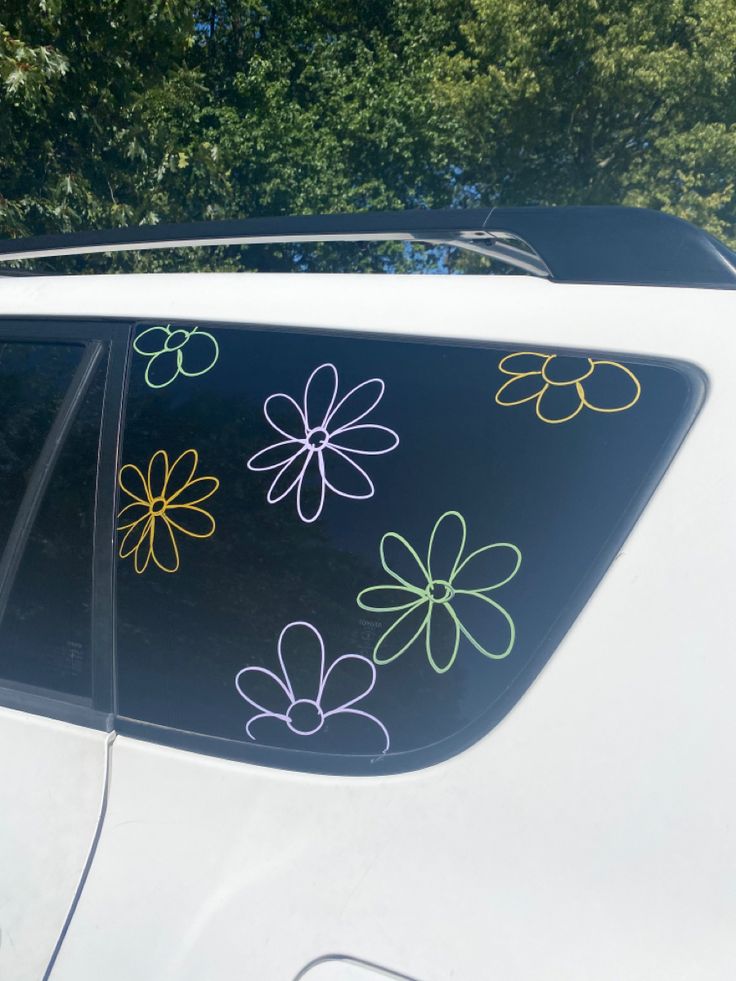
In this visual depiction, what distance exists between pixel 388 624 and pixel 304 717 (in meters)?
0.16

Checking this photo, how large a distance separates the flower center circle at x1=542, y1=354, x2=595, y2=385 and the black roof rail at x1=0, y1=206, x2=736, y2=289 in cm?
13

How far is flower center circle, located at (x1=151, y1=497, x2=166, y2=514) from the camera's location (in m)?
1.30

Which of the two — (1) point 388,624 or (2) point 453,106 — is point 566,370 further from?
(2) point 453,106

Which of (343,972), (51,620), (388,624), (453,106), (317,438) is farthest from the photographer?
(453,106)

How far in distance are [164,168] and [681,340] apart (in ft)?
29.2

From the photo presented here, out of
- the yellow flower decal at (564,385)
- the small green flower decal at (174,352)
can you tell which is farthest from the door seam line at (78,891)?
the yellow flower decal at (564,385)

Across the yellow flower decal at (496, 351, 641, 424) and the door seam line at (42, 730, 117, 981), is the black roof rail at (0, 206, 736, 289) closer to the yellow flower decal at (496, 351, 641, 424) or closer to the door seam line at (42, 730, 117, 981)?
the yellow flower decal at (496, 351, 641, 424)

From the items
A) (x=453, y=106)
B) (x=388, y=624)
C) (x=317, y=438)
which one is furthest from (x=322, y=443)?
(x=453, y=106)

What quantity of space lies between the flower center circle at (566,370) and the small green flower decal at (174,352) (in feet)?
1.64

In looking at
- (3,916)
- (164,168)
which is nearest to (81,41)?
(164,168)

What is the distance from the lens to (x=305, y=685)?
115 cm

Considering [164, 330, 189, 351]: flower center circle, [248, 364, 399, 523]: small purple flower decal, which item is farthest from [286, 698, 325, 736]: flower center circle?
[164, 330, 189, 351]: flower center circle

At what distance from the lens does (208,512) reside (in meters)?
1.26

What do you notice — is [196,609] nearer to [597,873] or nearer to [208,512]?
[208,512]
